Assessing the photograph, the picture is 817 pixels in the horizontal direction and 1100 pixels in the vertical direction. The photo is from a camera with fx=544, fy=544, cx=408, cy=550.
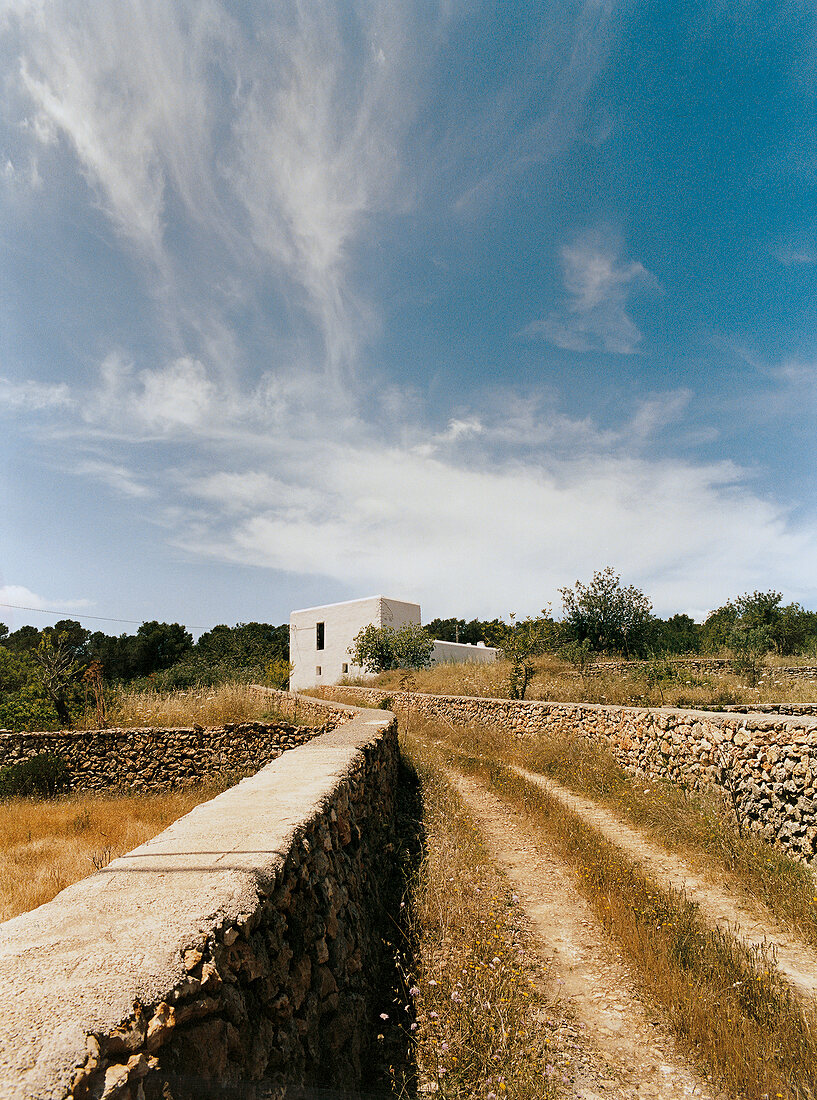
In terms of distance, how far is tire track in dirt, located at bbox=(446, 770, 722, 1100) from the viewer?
10.2 ft

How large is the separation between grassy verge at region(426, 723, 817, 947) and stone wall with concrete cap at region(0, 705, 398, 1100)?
3972mm

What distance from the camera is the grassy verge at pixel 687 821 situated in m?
5.13

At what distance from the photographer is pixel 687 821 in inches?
270

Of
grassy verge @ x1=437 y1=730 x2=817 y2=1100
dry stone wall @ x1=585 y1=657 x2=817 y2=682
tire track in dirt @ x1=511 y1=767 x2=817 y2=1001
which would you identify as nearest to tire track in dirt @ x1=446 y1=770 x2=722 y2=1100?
grassy verge @ x1=437 y1=730 x2=817 y2=1100

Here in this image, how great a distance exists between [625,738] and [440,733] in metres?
6.39

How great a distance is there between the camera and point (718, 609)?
109ft

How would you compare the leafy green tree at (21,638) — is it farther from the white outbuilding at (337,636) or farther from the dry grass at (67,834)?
Result: the dry grass at (67,834)

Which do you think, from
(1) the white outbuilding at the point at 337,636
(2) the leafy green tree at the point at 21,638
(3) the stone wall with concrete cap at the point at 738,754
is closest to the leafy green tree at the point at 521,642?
(3) the stone wall with concrete cap at the point at 738,754

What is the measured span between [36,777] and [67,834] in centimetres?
342

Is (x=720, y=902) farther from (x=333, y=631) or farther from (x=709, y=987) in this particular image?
(x=333, y=631)

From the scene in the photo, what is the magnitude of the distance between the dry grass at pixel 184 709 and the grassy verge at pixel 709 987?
8.25m

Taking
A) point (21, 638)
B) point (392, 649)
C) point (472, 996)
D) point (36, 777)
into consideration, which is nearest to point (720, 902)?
point (472, 996)

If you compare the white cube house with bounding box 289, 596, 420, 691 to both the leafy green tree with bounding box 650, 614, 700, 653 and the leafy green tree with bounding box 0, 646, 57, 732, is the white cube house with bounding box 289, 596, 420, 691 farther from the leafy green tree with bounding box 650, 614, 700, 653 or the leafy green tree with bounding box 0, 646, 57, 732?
the leafy green tree with bounding box 0, 646, 57, 732

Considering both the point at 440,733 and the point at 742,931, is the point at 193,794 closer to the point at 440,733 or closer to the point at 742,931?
the point at 440,733
